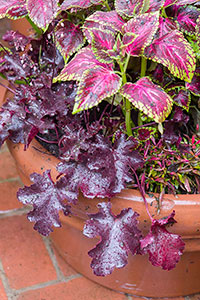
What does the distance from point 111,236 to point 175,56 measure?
0.47m

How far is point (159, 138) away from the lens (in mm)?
1359

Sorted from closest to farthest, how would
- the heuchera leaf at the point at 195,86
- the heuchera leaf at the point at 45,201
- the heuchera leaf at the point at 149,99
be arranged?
the heuchera leaf at the point at 149,99 < the heuchera leaf at the point at 45,201 < the heuchera leaf at the point at 195,86

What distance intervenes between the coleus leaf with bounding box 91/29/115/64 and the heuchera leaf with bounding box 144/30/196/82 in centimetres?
9

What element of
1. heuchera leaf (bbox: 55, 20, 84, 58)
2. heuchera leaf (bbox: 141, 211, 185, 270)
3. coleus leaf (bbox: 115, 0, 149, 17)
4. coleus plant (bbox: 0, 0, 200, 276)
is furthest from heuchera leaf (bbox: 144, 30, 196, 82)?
heuchera leaf (bbox: 141, 211, 185, 270)

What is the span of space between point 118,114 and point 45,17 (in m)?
0.41

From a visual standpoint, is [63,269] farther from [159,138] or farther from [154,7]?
[154,7]

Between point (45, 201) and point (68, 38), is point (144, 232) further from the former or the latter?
point (68, 38)

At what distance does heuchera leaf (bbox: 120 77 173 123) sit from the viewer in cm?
100

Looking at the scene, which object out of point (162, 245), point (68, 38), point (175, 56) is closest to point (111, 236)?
point (162, 245)

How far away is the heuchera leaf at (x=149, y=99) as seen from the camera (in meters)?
1.00

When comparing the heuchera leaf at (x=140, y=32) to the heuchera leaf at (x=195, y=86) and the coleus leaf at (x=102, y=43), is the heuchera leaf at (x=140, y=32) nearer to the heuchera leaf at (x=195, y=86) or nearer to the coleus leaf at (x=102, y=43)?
the coleus leaf at (x=102, y=43)

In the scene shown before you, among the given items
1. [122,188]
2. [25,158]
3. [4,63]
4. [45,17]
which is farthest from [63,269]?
[45,17]

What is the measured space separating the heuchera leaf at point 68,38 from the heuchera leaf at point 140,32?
8.0 inches

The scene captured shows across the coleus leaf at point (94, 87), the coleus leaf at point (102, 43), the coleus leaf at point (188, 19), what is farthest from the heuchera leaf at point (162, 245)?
the coleus leaf at point (188, 19)
